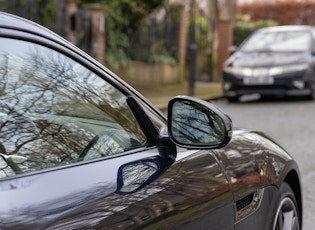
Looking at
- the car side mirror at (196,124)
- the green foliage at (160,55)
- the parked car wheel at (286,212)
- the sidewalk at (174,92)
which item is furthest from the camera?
the green foliage at (160,55)

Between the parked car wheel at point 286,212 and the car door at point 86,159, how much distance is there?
0.70 metres

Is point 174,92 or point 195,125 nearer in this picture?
point 195,125

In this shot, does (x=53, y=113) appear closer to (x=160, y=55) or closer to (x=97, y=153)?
(x=97, y=153)

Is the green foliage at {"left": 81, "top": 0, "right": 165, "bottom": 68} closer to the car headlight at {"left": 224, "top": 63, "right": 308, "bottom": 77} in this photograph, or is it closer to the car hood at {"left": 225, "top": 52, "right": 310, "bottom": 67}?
the car hood at {"left": 225, "top": 52, "right": 310, "bottom": 67}

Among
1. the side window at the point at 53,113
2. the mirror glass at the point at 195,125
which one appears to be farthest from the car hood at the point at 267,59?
the side window at the point at 53,113

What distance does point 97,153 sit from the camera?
243 centimetres

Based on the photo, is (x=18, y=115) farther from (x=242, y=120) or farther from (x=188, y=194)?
(x=242, y=120)

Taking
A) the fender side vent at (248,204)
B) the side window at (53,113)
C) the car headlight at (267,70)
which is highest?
the side window at (53,113)

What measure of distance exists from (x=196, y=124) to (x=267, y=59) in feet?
42.3

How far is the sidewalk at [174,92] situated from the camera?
50.5 feet

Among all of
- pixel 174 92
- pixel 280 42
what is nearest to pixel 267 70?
pixel 280 42

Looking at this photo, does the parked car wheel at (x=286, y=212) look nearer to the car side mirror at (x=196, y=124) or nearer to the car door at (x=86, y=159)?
the car door at (x=86, y=159)

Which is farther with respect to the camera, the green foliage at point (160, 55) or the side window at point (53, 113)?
the green foliage at point (160, 55)

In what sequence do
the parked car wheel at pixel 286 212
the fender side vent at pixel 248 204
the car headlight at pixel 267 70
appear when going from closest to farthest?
the fender side vent at pixel 248 204, the parked car wheel at pixel 286 212, the car headlight at pixel 267 70
